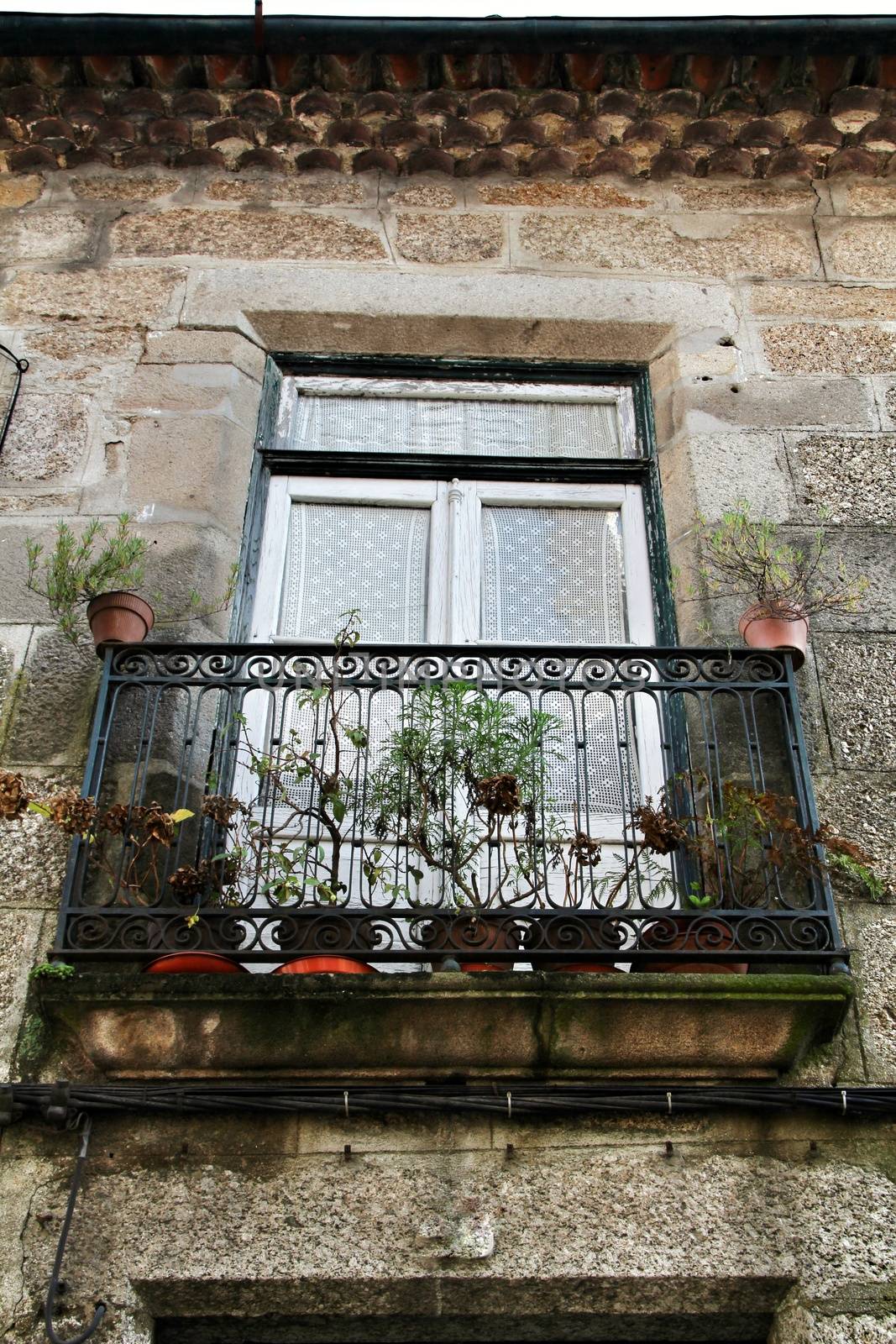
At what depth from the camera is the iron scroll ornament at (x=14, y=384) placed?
5.26m

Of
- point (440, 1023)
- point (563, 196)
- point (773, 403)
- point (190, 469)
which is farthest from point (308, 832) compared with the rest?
point (563, 196)

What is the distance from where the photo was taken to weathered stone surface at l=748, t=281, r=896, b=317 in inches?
225

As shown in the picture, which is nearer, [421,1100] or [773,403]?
[421,1100]

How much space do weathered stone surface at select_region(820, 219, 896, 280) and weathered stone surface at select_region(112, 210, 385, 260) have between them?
1.71 metres

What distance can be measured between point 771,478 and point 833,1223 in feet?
8.33

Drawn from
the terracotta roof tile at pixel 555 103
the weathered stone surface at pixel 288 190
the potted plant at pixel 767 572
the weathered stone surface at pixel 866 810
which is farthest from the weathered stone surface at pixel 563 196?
the weathered stone surface at pixel 866 810

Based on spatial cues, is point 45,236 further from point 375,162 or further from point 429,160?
point 429,160

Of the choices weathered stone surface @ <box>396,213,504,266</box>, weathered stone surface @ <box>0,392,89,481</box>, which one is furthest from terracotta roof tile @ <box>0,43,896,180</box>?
weathered stone surface @ <box>0,392,89,481</box>

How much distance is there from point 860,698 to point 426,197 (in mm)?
2788

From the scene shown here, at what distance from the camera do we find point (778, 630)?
4.51 m

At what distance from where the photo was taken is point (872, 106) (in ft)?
20.2

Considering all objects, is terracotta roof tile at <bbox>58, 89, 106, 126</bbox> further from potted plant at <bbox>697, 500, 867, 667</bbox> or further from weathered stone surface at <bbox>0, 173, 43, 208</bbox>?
potted plant at <bbox>697, 500, 867, 667</bbox>

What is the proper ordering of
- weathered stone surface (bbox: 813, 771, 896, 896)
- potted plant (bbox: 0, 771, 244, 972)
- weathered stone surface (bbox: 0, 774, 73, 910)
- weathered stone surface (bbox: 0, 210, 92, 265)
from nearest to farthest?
potted plant (bbox: 0, 771, 244, 972) < weathered stone surface (bbox: 0, 774, 73, 910) < weathered stone surface (bbox: 813, 771, 896, 896) < weathered stone surface (bbox: 0, 210, 92, 265)

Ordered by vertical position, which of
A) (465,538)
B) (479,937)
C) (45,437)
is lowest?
(479,937)
